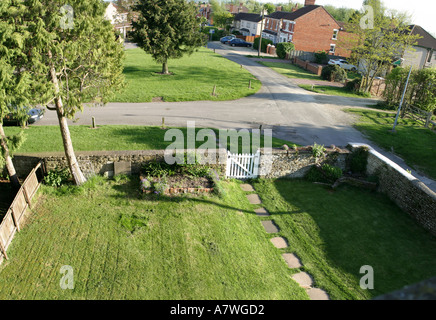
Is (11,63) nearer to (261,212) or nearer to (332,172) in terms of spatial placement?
(261,212)

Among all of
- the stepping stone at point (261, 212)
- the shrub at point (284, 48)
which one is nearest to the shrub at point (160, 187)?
the stepping stone at point (261, 212)

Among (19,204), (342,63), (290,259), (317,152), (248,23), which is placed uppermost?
(248,23)

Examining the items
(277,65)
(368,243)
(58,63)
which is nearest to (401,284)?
(368,243)

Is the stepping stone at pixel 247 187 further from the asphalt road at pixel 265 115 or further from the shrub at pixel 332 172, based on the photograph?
the asphalt road at pixel 265 115

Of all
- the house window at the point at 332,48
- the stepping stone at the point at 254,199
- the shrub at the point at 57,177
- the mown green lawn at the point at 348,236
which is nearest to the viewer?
the mown green lawn at the point at 348,236

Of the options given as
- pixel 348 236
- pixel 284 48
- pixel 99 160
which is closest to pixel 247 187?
pixel 348 236

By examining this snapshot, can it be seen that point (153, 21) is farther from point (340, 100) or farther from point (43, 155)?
point (43, 155)
